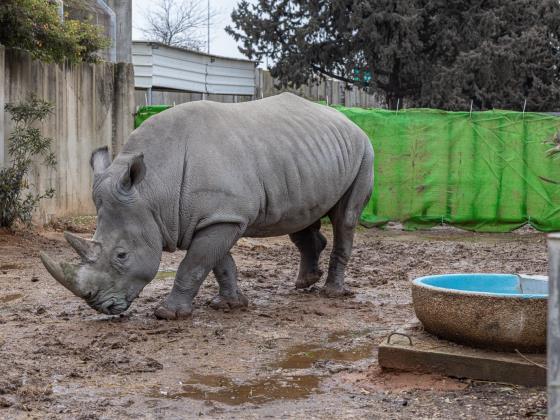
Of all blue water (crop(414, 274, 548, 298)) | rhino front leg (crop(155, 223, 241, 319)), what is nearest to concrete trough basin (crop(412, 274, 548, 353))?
blue water (crop(414, 274, 548, 298))

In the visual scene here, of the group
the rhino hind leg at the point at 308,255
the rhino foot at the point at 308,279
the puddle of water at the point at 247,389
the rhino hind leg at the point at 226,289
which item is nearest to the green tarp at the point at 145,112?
the rhino hind leg at the point at 308,255

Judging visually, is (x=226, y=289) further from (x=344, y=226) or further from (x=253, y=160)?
(x=344, y=226)

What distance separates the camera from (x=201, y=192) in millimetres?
6816

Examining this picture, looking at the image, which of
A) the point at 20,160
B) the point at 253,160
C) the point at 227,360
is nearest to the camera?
the point at 227,360

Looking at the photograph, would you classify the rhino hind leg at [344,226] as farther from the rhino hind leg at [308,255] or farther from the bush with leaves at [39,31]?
the bush with leaves at [39,31]

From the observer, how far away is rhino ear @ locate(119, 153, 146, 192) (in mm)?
6484

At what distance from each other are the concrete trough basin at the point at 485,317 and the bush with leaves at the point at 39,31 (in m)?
7.60

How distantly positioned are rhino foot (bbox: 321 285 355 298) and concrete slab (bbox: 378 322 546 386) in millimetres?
2665

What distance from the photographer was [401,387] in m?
5.11

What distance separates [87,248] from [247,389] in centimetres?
187

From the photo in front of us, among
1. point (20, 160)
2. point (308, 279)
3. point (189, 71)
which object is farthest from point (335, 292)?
point (189, 71)

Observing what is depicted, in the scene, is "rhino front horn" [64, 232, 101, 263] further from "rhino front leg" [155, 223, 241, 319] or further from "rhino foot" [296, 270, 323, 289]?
"rhino foot" [296, 270, 323, 289]

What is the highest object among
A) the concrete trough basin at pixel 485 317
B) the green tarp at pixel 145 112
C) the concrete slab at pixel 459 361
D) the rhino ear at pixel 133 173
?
the green tarp at pixel 145 112

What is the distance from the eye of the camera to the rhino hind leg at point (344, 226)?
→ 8.29 metres
